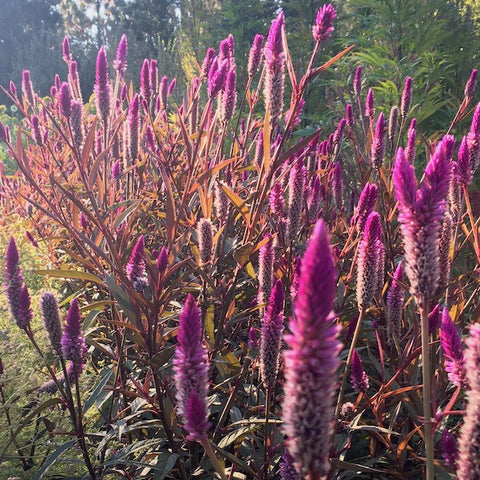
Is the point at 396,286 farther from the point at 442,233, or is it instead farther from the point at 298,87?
the point at 298,87

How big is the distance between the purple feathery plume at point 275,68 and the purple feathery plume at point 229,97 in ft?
1.49

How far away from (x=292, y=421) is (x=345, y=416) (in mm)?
979

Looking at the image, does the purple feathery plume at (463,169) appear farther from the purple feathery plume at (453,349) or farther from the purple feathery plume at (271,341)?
the purple feathery plume at (271,341)

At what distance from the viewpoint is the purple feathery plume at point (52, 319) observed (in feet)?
3.93

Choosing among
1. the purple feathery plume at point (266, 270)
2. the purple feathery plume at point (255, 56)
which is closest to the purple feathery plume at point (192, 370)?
the purple feathery plume at point (266, 270)

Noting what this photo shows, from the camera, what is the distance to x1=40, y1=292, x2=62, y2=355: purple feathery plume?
120 cm

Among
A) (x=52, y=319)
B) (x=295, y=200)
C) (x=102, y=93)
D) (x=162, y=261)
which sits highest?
(x=102, y=93)

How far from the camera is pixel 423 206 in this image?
75cm

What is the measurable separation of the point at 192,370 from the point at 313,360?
35 centimetres

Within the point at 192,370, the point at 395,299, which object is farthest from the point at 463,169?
the point at 192,370

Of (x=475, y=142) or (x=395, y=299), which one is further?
(x=475, y=142)

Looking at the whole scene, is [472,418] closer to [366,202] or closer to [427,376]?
[427,376]

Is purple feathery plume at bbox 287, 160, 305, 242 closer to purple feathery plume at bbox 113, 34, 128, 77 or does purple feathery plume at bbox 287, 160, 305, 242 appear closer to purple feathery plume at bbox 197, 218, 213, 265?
purple feathery plume at bbox 197, 218, 213, 265

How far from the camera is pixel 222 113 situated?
1971 millimetres
